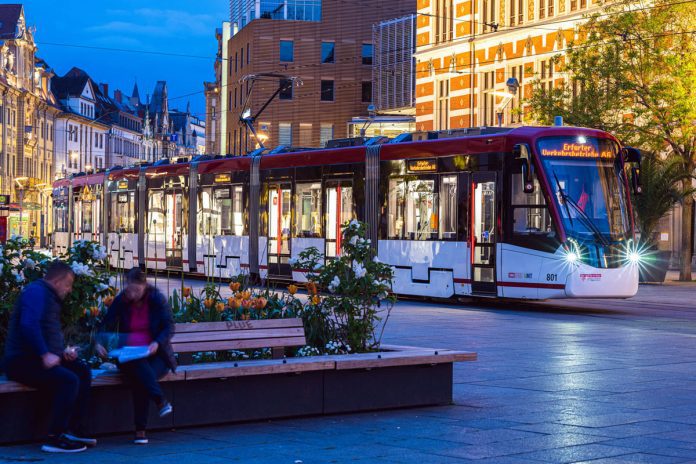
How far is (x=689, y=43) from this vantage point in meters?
38.9

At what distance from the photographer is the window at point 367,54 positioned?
302 ft

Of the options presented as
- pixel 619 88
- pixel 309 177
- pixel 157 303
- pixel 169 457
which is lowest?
pixel 169 457

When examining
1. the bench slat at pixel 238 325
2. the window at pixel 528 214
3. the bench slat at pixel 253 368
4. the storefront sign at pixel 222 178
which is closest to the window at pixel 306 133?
the storefront sign at pixel 222 178

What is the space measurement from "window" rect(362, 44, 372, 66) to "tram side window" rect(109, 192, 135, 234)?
5079 cm

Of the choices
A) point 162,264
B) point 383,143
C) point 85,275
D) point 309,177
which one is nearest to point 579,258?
point 383,143

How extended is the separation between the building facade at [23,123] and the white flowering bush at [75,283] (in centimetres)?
8711

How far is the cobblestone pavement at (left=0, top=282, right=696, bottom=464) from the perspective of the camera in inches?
371

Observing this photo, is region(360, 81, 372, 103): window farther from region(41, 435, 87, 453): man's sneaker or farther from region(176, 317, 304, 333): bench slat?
region(41, 435, 87, 453): man's sneaker

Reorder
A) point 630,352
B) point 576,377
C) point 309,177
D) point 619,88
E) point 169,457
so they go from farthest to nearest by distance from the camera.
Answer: point 619,88
point 309,177
point 630,352
point 576,377
point 169,457

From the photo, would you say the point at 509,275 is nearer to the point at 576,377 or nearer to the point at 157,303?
the point at 576,377

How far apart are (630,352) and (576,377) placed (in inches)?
128

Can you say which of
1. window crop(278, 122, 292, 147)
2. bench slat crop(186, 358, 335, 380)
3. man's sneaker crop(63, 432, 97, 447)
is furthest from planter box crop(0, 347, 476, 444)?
window crop(278, 122, 292, 147)

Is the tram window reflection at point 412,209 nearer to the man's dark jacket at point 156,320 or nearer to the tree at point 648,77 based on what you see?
the tree at point 648,77

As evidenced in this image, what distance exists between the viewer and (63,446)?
9.41 meters
